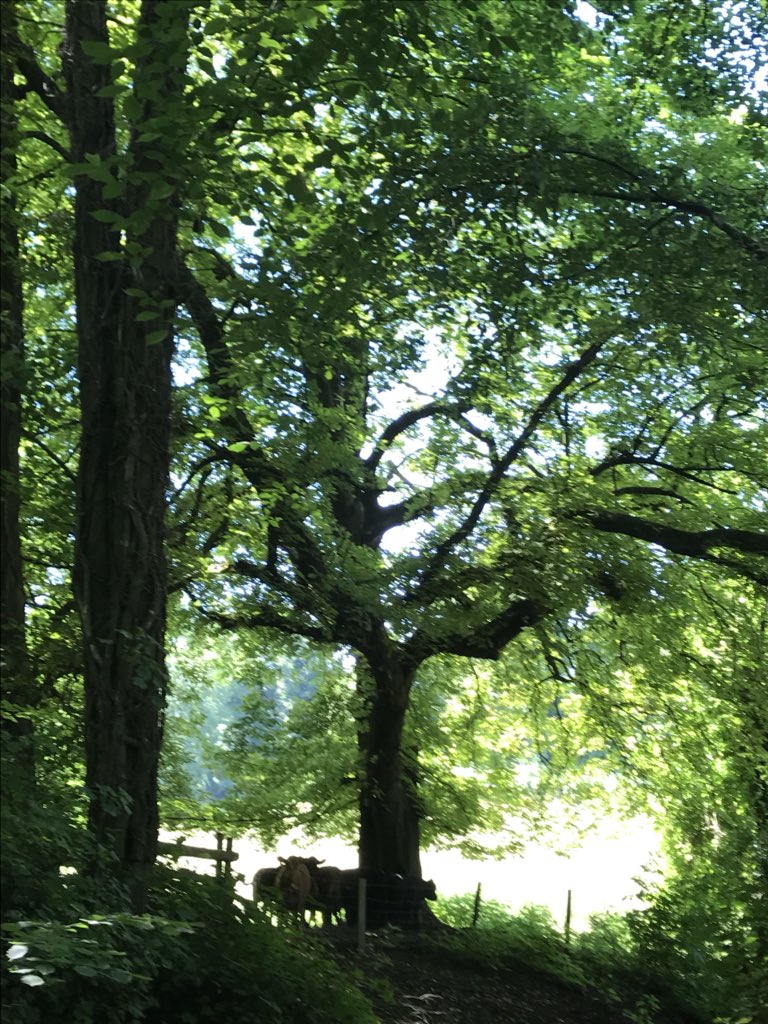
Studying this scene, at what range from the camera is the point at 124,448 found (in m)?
6.37

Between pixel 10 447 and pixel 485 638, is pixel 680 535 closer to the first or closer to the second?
pixel 485 638

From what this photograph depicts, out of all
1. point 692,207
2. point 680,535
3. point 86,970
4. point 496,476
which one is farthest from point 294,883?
point 86,970

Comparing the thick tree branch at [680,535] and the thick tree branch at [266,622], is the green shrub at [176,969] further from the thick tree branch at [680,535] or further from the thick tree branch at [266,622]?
the thick tree branch at [680,535]

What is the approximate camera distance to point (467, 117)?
22.8 ft

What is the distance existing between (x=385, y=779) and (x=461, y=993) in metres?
4.58

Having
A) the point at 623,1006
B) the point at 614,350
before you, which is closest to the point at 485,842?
the point at 623,1006

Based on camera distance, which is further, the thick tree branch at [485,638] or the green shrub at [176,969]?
the thick tree branch at [485,638]

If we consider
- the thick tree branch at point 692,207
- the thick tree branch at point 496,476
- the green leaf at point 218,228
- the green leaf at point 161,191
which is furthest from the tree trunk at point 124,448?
the thick tree branch at point 496,476

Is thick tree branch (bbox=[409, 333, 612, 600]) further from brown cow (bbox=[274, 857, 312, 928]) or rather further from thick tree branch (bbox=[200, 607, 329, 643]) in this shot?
brown cow (bbox=[274, 857, 312, 928])

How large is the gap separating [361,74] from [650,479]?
1120 centimetres

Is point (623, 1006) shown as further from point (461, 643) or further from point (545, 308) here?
point (545, 308)

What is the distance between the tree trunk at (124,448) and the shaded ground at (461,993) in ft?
15.0

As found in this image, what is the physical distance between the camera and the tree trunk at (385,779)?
15.4 m

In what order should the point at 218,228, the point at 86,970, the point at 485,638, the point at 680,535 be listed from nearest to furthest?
1. the point at 86,970
2. the point at 218,228
3. the point at 680,535
4. the point at 485,638
